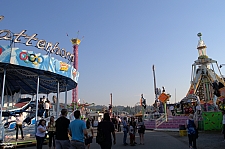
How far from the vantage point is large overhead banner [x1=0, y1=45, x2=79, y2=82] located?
13602 millimetres

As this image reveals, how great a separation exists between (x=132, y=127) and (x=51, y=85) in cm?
1300

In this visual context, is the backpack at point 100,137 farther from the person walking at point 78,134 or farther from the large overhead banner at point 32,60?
the large overhead banner at point 32,60

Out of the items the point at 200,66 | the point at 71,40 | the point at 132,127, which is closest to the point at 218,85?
the point at 132,127

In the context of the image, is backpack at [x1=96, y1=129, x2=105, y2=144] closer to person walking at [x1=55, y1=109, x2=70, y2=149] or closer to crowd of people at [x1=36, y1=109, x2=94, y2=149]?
crowd of people at [x1=36, y1=109, x2=94, y2=149]

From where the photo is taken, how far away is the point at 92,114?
4816 centimetres

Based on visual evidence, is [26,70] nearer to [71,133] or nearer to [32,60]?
[32,60]

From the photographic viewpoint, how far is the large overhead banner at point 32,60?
44.6 feet

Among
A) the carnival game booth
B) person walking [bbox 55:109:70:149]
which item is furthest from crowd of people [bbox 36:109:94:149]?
the carnival game booth

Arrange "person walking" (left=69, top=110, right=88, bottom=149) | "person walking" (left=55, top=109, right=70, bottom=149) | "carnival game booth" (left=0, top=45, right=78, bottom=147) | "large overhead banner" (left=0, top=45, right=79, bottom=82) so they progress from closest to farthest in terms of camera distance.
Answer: "person walking" (left=69, top=110, right=88, bottom=149), "person walking" (left=55, top=109, right=70, bottom=149), "large overhead banner" (left=0, top=45, right=79, bottom=82), "carnival game booth" (left=0, top=45, right=78, bottom=147)

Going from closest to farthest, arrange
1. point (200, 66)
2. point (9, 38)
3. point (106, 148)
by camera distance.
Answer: point (106, 148) < point (9, 38) < point (200, 66)

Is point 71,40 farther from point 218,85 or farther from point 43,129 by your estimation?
point 43,129

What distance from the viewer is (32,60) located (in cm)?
1470

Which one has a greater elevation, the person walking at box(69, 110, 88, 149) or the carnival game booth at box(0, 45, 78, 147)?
the carnival game booth at box(0, 45, 78, 147)

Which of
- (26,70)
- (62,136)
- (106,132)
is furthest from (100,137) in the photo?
(26,70)
